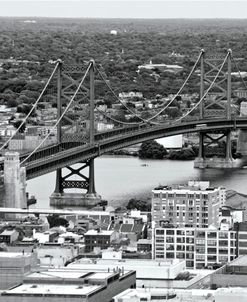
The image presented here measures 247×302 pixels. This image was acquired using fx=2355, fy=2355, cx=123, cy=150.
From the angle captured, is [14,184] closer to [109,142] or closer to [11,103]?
[109,142]

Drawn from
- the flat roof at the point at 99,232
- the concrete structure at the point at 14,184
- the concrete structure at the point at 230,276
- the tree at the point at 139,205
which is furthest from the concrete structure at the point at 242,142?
the concrete structure at the point at 230,276

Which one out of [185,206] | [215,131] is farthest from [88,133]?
[185,206]

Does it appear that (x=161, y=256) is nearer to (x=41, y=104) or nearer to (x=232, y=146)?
(x=232, y=146)

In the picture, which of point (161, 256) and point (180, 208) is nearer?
point (161, 256)

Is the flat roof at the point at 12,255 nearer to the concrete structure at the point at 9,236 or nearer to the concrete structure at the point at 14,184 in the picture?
the concrete structure at the point at 9,236

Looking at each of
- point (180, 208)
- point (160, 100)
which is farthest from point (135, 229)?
point (160, 100)

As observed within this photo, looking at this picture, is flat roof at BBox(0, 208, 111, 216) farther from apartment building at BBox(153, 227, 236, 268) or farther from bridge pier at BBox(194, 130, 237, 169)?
bridge pier at BBox(194, 130, 237, 169)
